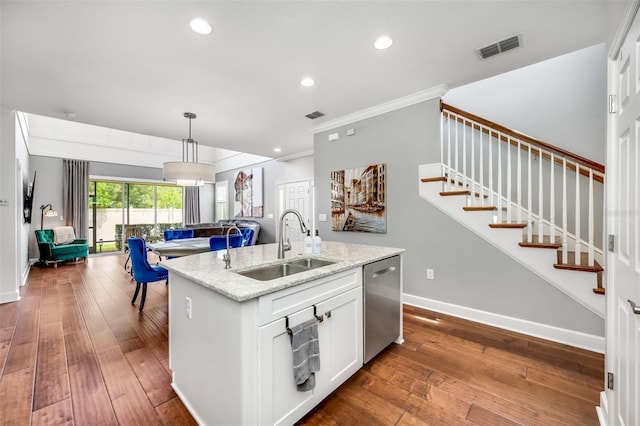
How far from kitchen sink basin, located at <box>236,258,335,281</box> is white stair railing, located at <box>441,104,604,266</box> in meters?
1.97

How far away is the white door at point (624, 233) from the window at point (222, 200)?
900 centimetres

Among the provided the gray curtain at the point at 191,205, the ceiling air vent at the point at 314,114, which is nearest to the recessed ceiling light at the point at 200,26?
the ceiling air vent at the point at 314,114

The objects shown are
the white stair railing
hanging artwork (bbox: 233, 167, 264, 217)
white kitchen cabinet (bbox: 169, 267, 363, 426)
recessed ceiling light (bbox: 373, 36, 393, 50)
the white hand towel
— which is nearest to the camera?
white kitchen cabinet (bbox: 169, 267, 363, 426)

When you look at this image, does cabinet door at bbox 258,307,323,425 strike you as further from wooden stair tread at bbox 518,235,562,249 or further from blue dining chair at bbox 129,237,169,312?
blue dining chair at bbox 129,237,169,312

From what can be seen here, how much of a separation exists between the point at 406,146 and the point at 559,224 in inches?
75.1

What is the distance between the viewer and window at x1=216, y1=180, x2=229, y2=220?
9078 mm

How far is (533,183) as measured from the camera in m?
3.07

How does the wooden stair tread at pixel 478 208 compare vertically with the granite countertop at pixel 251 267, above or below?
above

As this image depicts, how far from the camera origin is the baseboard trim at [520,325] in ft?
7.68

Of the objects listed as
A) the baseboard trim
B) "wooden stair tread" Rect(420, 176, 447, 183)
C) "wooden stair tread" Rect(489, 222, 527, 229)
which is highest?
"wooden stair tread" Rect(420, 176, 447, 183)

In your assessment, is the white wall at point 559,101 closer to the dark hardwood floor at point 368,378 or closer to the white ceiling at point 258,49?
the white ceiling at point 258,49

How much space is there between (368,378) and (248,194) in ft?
22.6

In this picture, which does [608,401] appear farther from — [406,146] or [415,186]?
[406,146]

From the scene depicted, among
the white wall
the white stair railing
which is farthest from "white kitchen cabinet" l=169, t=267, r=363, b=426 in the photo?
the white wall
